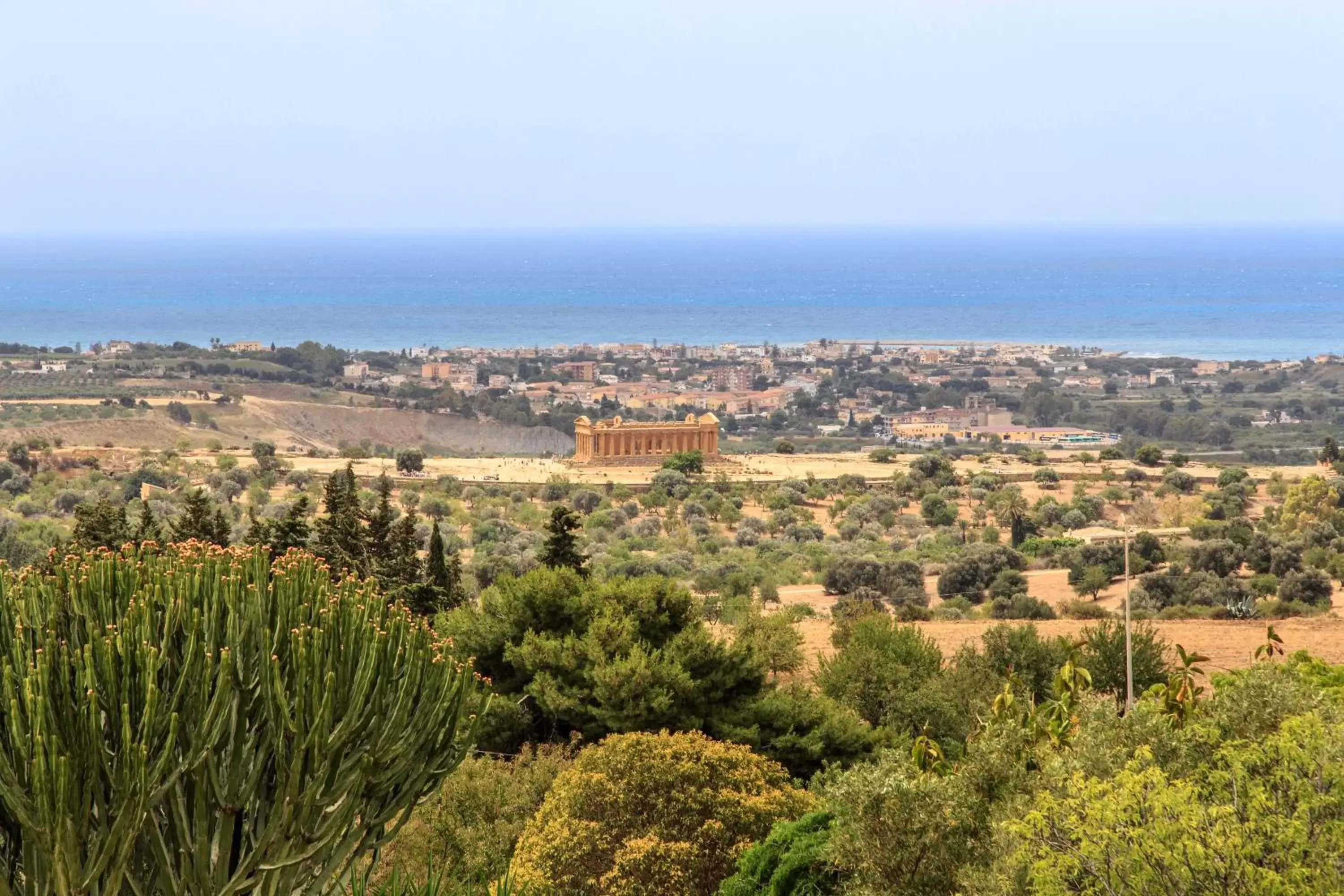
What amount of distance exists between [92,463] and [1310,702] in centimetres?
4949

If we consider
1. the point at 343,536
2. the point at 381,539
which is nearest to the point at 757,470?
the point at 381,539

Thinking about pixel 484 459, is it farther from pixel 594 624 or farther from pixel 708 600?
pixel 594 624

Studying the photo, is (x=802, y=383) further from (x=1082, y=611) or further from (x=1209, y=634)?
(x=1209, y=634)

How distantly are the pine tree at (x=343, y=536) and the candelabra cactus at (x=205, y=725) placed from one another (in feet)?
42.4

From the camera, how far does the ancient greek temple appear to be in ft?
206

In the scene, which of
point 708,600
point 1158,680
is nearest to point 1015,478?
point 708,600

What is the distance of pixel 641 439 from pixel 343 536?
132 ft

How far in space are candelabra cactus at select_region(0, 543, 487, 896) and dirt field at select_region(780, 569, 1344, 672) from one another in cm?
1225

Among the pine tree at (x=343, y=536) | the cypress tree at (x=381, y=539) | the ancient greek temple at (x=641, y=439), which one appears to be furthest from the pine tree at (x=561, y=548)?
the ancient greek temple at (x=641, y=439)

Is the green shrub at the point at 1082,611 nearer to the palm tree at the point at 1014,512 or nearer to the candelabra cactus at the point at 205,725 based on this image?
the palm tree at the point at 1014,512

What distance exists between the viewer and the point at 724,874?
14273 millimetres

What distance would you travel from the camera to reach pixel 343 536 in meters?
24.1

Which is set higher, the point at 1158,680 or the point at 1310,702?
the point at 1310,702

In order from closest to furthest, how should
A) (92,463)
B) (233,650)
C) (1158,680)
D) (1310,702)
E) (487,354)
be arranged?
(233,650)
(1310,702)
(1158,680)
(92,463)
(487,354)
